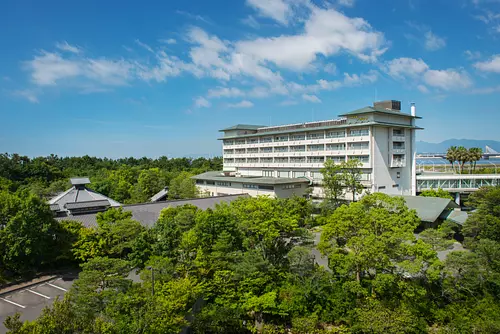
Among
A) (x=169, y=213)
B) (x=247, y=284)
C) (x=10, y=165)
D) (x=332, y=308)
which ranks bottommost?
(x=332, y=308)

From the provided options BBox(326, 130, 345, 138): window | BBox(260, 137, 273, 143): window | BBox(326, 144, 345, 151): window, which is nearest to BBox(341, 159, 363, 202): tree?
BBox(326, 144, 345, 151): window

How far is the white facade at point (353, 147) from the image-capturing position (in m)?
34.2

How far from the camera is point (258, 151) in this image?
4803cm

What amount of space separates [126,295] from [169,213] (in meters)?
11.0

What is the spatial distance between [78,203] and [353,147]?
27430mm

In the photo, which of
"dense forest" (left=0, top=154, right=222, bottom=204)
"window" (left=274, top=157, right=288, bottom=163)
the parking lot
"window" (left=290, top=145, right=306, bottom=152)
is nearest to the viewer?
the parking lot

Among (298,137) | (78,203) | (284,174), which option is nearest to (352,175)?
(298,137)

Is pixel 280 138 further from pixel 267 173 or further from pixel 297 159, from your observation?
pixel 267 173

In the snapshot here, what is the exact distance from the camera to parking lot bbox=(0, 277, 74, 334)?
15.3m

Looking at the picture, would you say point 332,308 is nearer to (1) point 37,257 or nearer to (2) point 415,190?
(1) point 37,257

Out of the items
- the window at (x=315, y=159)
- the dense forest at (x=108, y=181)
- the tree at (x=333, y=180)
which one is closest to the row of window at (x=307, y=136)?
the window at (x=315, y=159)

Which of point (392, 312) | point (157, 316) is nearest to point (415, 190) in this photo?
point (392, 312)

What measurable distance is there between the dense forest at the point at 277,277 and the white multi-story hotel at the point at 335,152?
16.6m

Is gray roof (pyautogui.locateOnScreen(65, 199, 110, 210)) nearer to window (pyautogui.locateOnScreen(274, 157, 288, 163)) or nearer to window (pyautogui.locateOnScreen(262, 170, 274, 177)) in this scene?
window (pyautogui.locateOnScreen(274, 157, 288, 163))
